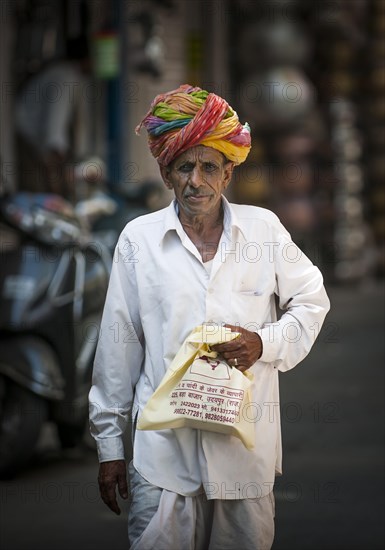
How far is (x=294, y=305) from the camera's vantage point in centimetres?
389

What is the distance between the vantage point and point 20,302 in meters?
6.80

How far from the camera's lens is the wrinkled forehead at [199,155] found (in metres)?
3.78

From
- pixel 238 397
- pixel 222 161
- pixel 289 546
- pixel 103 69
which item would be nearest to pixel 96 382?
pixel 238 397

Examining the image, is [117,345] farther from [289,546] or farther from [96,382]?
[289,546]

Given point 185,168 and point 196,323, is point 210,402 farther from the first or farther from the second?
point 185,168

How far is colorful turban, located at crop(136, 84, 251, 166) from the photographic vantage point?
3701mm

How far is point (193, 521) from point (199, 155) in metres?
1.05

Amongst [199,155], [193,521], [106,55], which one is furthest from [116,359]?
[106,55]

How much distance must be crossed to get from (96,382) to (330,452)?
3.84 m

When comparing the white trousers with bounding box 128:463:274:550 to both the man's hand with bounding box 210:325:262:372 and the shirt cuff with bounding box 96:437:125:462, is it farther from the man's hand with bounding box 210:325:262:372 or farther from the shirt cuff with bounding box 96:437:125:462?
the man's hand with bounding box 210:325:262:372

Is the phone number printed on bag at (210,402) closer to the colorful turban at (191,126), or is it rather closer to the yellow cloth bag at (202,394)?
the yellow cloth bag at (202,394)

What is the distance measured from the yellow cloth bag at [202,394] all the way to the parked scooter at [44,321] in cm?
295

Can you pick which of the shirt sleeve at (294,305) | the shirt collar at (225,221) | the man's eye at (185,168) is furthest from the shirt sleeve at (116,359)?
the shirt sleeve at (294,305)

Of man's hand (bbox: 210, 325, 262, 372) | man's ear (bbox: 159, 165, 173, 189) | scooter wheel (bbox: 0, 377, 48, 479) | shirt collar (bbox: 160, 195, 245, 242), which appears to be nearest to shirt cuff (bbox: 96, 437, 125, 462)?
man's hand (bbox: 210, 325, 262, 372)
